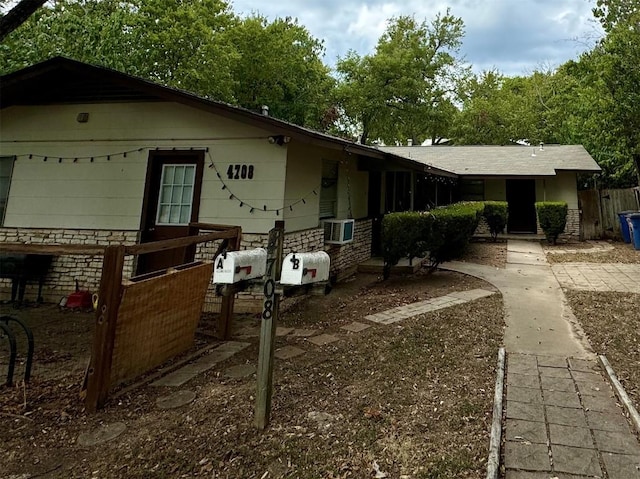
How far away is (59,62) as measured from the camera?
19.6 ft

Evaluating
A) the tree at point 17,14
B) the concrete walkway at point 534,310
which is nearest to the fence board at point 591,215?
the concrete walkway at point 534,310

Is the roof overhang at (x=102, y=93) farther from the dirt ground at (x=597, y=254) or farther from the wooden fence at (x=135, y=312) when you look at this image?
the dirt ground at (x=597, y=254)

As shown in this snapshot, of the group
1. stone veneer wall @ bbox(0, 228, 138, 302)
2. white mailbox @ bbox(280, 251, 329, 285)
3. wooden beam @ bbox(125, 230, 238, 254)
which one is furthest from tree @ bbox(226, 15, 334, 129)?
white mailbox @ bbox(280, 251, 329, 285)

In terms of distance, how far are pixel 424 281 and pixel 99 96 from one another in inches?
267

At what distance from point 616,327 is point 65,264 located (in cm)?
843

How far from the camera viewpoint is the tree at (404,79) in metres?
20.2

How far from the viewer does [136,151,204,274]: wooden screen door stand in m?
6.27

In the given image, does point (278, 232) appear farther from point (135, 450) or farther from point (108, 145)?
point (108, 145)

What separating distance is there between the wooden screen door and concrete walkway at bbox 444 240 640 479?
5139 mm

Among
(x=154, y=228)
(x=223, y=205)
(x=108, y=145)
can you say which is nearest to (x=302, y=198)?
(x=223, y=205)

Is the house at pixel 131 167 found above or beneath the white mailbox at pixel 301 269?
above

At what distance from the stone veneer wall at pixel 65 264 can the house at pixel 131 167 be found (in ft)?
0.06

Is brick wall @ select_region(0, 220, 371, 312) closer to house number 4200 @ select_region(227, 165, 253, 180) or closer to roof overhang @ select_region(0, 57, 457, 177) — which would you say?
house number 4200 @ select_region(227, 165, 253, 180)

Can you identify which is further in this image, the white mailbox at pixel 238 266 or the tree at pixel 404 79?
the tree at pixel 404 79
